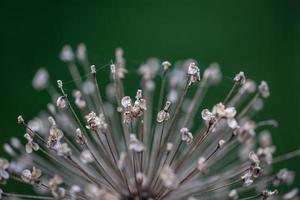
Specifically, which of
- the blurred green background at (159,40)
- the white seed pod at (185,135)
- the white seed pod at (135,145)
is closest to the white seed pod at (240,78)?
the white seed pod at (185,135)

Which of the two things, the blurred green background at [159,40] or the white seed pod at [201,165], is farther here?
the blurred green background at [159,40]

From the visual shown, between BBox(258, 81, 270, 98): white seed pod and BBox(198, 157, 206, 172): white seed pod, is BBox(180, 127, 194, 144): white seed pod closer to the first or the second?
BBox(198, 157, 206, 172): white seed pod

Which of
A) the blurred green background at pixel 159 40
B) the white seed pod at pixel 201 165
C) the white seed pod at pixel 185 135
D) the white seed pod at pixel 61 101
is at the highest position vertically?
the blurred green background at pixel 159 40

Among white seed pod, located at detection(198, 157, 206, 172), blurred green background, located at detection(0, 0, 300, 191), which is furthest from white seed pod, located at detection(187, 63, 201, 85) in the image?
Result: blurred green background, located at detection(0, 0, 300, 191)

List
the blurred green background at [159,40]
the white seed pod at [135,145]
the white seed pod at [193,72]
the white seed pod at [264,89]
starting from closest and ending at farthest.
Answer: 1. the white seed pod at [135,145]
2. the white seed pod at [193,72]
3. the white seed pod at [264,89]
4. the blurred green background at [159,40]

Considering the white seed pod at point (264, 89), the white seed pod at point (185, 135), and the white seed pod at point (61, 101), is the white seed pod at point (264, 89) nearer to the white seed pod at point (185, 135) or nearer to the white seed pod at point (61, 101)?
the white seed pod at point (185, 135)

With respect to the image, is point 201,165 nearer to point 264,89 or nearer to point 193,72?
point 193,72

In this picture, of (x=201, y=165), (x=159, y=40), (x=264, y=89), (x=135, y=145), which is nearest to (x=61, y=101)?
(x=135, y=145)

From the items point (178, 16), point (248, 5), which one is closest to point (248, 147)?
point (178, 16)
